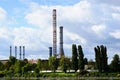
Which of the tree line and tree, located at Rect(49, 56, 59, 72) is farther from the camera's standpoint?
tree, located at Rect(49, 56, 59, 72)

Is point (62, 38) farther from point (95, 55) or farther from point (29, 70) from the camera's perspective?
point (95, 55)

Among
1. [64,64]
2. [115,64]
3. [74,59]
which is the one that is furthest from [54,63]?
[115,64]

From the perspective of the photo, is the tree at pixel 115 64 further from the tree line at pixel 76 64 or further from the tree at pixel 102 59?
the tree at pixel 102 59

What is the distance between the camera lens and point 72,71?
395 feet

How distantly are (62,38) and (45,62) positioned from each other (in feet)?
50.9

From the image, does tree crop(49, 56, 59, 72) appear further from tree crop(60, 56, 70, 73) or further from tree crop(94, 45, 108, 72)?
tree crop(94, 45, 108, 72)

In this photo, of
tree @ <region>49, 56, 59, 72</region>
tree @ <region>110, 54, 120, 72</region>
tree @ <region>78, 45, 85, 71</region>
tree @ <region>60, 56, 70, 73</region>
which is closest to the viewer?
tree @ <region>78, 45, 85, 71</region>

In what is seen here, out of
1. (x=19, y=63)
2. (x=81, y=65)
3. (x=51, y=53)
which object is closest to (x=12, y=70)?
(x=19, y=63)

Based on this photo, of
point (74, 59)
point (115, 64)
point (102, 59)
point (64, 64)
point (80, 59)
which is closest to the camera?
point (102, 59)

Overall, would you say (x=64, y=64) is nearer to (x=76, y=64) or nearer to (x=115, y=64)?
(x=76, y=64)

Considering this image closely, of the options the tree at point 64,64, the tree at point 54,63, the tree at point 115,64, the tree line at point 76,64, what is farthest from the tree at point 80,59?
the tree at point 54,63

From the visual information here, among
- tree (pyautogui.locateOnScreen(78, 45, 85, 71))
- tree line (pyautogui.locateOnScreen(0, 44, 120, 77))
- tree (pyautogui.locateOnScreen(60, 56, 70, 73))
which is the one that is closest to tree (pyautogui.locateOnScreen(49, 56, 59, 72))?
tree line (pyautogui.locateOnScreen(0, 44, 120, 77))

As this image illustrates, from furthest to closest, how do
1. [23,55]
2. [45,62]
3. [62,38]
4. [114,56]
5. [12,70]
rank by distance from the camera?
[23,55], [62,38], [45,62], [12,70], [114,56]

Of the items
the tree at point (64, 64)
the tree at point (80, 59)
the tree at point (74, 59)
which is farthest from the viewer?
the tree at point (64, 64)
